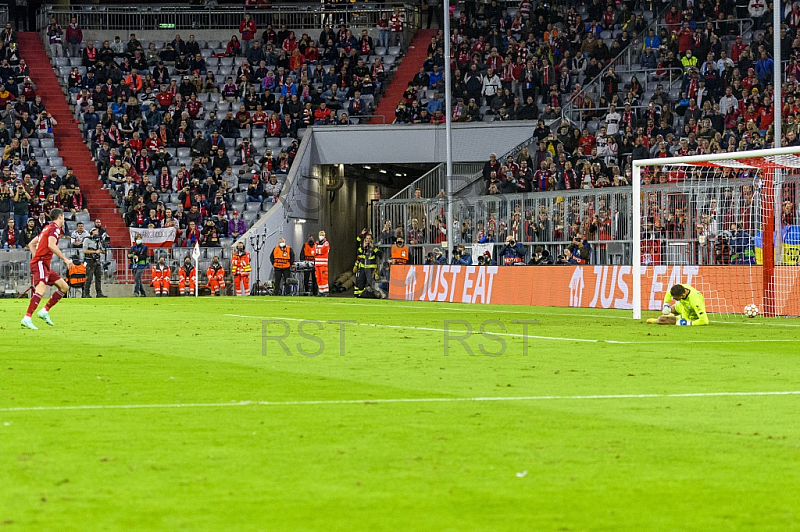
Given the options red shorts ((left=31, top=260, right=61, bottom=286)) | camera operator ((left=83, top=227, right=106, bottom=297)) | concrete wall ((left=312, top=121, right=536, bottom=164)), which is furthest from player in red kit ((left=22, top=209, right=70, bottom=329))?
concrete wall ((left=312, top=121, right=536, bottom=164))

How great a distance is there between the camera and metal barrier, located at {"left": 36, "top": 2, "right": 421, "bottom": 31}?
50.4 metres

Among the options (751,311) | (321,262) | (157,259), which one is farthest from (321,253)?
(751,311)

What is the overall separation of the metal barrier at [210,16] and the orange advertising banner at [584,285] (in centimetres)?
1964

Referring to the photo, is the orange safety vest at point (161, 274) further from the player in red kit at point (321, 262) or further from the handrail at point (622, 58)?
the handrail at point (622, 58)

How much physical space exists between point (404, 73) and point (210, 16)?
9626 mm

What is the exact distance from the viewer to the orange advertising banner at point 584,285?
23.3m

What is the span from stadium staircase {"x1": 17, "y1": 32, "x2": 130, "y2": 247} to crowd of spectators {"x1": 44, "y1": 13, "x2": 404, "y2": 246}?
531 mm

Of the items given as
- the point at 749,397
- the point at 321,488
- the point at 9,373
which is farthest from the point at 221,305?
the point at 321,488

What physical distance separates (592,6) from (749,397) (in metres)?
35.4

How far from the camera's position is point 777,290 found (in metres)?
23.0

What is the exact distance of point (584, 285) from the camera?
89.0ft

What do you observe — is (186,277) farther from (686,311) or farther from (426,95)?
(686,311)

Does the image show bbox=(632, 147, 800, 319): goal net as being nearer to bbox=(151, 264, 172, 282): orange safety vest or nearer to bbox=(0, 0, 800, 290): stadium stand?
bbox=(0, 0, 800, 290): stadium stand

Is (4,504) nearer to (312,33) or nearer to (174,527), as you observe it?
(174,527)
